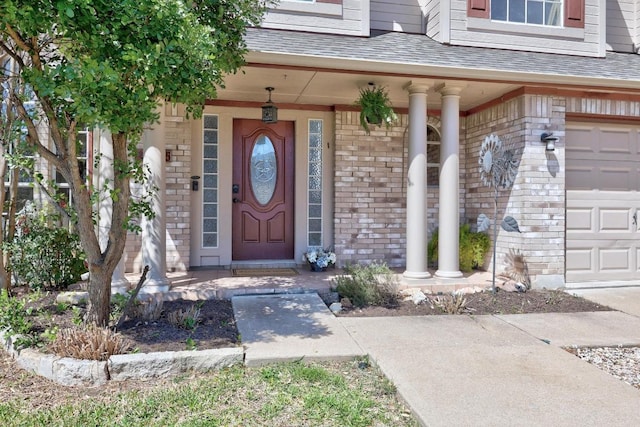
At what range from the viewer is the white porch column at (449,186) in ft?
17.4

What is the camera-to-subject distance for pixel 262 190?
654 centimetres

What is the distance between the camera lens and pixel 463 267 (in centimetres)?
620

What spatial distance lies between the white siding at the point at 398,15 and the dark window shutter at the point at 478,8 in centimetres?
73

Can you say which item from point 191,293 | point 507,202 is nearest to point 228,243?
point 191,293

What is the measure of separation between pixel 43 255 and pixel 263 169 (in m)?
2.94

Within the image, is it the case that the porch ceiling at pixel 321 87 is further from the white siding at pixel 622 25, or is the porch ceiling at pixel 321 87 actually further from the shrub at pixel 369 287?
the white siding at pixel 622 25

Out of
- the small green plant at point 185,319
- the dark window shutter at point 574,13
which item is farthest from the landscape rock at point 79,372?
the dark window shutter at point 574,13

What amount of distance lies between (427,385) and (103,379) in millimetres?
2010

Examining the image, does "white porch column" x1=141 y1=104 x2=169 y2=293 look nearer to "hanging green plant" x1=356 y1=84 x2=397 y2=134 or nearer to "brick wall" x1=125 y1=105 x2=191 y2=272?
"brick wall" x1=125 y1=105 x2=191 y2=272

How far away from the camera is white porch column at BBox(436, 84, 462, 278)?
530 centimetres

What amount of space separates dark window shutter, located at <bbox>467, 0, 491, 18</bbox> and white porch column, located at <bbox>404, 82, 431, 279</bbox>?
60.3 inches

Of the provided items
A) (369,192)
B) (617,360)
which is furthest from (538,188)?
(617,360)

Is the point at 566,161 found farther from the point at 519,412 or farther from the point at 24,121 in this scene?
the point at 24,121

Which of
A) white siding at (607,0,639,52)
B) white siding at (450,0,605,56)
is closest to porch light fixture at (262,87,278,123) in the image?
white siding at (450,0,605,56)
